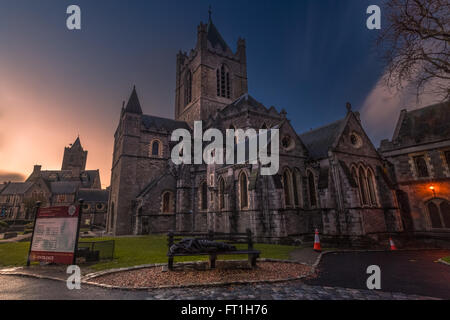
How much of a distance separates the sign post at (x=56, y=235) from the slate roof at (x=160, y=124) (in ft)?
79.0

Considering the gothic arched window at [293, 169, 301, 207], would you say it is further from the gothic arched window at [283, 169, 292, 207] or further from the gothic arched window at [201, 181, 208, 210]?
the gothic arched window at [201, 181, 208, 210]

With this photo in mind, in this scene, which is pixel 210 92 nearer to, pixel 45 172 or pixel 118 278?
pixel 118 278

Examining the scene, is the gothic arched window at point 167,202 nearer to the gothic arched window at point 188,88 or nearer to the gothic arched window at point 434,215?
the gothic arched window at point 188,88

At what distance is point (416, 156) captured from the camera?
18.7 meters

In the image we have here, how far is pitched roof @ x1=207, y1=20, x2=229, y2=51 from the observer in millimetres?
41331

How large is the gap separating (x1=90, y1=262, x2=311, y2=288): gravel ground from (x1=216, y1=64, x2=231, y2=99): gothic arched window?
3487cm

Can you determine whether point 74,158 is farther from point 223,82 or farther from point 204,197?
point 204,197

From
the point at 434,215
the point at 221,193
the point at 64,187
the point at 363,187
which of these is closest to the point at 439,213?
the point at 434,215

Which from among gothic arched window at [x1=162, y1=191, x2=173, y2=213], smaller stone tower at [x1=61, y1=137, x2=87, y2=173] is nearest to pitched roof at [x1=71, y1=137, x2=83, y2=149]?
smaller stone tower at [x1=61, y1=137, x2=87, y2=173]

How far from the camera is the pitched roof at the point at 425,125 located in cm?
1800

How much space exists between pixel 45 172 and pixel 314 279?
96956 mm

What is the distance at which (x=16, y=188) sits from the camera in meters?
58.4

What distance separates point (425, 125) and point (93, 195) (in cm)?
6338
